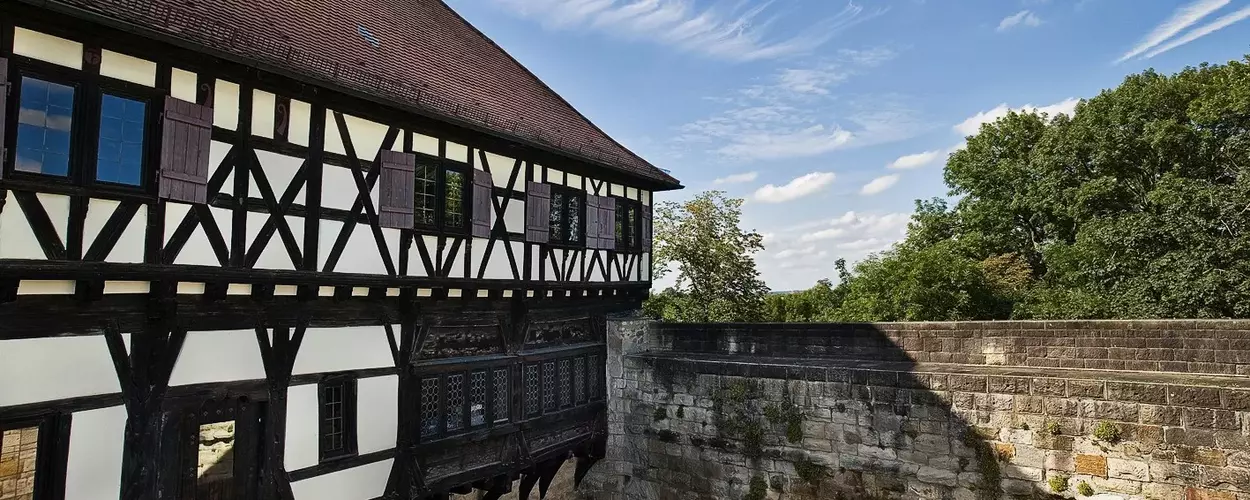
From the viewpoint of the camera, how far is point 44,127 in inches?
198

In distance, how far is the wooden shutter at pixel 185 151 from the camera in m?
5.61

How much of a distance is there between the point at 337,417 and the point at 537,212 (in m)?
3.89

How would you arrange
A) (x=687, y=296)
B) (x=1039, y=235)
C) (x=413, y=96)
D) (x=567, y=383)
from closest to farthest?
1. (x=413, y=96)
2. (x=567, y=383)
3. (x=687, y=296)
4. (x=1039, y=235)

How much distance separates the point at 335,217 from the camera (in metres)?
7.08

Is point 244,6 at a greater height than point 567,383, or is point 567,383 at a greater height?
point 244,6

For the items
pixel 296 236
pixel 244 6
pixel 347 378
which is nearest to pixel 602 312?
pixel 347 378

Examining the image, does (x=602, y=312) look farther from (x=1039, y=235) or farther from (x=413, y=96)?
(x=1039, y=235)

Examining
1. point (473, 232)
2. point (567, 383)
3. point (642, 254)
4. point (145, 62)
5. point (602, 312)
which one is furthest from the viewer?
point (642, 254)

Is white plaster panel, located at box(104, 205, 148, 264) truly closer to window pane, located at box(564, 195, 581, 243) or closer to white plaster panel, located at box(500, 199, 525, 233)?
white plaster panel, located at box(500, 199, 525, 233)

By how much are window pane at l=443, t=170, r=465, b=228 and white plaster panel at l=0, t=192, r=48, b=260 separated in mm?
4039

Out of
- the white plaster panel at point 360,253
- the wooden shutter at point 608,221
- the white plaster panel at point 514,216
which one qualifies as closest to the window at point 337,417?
the white plaster panel at point 360,253

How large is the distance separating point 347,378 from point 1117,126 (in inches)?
838

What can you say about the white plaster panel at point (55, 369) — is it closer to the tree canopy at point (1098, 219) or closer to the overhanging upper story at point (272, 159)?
the overhanging upper story at point (272, 159)

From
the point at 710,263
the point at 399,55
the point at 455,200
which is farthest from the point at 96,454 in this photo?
the point at 710,263
